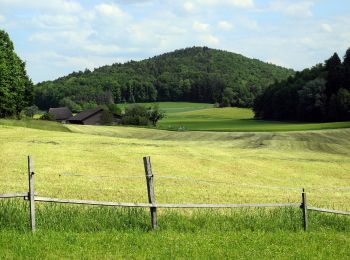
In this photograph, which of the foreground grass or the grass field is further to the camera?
the grass field

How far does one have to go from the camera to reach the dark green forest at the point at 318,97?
94.0 meters

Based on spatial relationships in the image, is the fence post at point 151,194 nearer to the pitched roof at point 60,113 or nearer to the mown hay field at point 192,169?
the mown hay field at point 192,169

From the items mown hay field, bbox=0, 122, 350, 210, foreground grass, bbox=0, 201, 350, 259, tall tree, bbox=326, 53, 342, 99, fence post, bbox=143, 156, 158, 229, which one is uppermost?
tall tree, bbox=326, 53, 342, 99

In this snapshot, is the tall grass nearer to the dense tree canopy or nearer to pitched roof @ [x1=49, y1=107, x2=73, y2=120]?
the dense tree canopy

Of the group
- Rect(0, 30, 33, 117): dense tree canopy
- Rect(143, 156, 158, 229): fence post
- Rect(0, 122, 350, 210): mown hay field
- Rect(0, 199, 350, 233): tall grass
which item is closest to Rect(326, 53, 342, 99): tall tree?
Rect(0, 122, 350, 210): mown hay field

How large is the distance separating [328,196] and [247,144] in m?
32.1

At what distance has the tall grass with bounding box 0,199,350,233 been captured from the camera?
40.5 feet

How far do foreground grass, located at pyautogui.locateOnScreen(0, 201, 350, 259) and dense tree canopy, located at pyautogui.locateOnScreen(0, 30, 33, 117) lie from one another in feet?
203

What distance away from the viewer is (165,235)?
11930 mm

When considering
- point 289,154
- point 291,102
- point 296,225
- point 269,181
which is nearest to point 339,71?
point 291,102

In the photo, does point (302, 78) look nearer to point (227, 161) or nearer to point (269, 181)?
point (227, 161)

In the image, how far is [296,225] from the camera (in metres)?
14.4

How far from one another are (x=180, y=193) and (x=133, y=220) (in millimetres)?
10863

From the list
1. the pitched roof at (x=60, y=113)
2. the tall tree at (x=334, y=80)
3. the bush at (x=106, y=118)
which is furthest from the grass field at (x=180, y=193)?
the pitched roof at (x=60, y=113)
